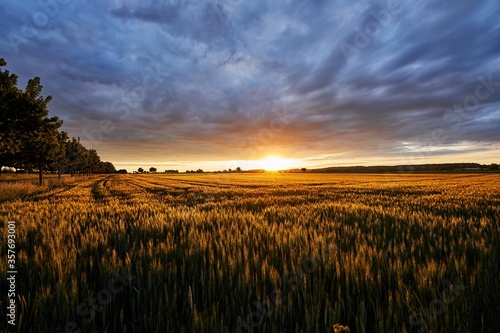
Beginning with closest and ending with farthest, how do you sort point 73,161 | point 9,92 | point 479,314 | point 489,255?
point 479,314
point 489,255
point 9,92
point 73,161

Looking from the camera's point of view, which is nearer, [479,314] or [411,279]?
[479,314]

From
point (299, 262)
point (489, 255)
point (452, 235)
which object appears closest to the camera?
point (299, 262)

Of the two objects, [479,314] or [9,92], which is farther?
[9,92]

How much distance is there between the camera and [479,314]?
2.10 meters

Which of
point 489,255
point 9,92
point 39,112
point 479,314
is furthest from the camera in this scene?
point 39,112

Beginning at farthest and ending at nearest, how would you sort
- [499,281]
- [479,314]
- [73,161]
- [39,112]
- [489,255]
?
[73,161] → [39,112] → [489,255] → [499,281] → [479,314]

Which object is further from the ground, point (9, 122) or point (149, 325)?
point (9, 122)

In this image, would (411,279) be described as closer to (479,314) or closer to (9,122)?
(479,314)

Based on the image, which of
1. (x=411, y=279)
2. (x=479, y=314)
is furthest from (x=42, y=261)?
(x=479, y=314)

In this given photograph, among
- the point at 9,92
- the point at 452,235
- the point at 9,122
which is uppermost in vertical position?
the point at 9,92

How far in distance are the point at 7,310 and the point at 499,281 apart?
4342 mm

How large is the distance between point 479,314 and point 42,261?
4361mm

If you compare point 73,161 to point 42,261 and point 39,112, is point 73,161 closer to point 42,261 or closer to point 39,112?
point 39,112

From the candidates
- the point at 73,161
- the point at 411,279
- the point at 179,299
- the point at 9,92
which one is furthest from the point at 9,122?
the point at 73,161
